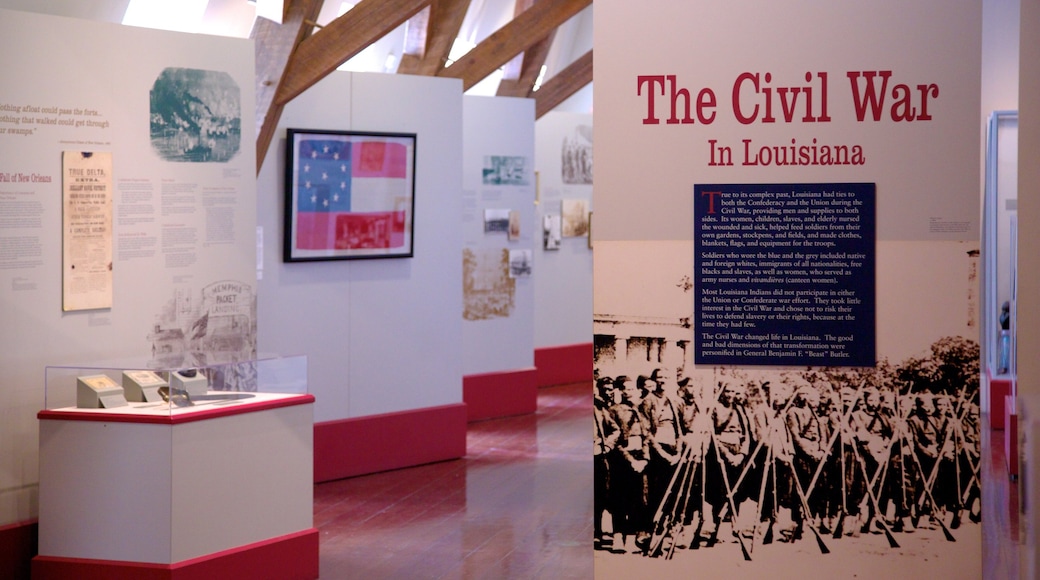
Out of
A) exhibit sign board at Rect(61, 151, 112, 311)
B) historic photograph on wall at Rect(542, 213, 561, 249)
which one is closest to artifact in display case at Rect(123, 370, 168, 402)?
exhibit sign board at Rect(61, 151, 112, 311)

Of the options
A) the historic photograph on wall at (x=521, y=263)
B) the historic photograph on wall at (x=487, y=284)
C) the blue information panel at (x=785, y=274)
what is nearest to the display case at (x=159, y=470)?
the blue information panel at (x=785, y=274)

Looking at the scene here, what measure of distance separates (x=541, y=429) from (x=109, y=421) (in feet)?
19.8

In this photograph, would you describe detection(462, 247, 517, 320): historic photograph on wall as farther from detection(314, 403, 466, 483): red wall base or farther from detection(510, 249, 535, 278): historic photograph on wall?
detection(314, 403, 466, 483): red wall base

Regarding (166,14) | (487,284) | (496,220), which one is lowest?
(487,284)

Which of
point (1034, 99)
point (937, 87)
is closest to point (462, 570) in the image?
point (937, 87)

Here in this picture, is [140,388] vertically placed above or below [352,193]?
below

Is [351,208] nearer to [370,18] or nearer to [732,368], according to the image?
[370,18]

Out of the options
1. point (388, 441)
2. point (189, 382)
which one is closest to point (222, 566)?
point (189, 382)

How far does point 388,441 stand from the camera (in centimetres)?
919

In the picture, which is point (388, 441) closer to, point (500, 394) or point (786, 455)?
point (500, 394)

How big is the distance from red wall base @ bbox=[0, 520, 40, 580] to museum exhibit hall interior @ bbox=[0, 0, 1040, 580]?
0.02 m

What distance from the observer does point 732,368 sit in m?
3.77

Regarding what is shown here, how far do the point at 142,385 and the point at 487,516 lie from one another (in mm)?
2755

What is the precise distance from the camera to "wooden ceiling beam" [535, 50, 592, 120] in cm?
1317
